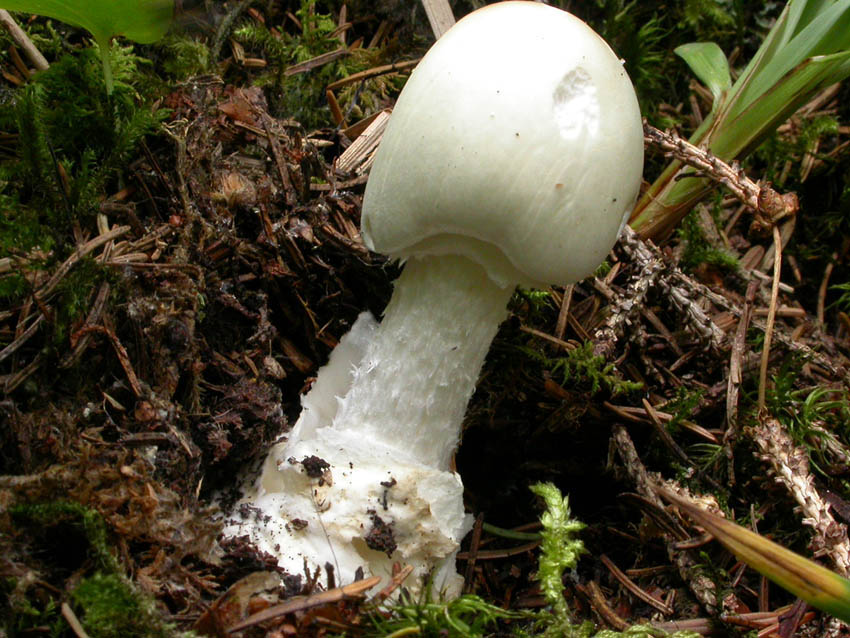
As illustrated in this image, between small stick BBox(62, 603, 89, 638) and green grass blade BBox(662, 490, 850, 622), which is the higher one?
small stick BBox(62, 603, 89, 638)

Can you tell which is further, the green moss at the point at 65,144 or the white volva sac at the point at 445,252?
the green moss at the point at 65,144

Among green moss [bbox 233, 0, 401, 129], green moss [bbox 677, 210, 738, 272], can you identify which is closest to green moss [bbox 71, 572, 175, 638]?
green moss [bbox 233, 0, 401, 129]

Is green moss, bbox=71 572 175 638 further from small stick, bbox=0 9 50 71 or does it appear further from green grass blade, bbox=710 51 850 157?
green grass blade, bbox=710 51 850 157

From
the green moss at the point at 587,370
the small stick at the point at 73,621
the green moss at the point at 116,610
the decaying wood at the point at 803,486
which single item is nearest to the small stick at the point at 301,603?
the green moss at the point at 116,610

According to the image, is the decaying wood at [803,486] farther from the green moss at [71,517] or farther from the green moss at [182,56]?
the green moss at [182,56]

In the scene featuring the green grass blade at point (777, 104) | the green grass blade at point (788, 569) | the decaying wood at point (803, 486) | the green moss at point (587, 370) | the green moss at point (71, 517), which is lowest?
the decaying wood at point (803, 486)

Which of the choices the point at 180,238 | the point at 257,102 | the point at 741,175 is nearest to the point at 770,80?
the point at 741,175
